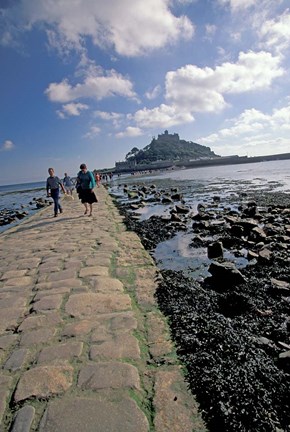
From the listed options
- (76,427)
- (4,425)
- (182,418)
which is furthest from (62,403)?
(182,418)

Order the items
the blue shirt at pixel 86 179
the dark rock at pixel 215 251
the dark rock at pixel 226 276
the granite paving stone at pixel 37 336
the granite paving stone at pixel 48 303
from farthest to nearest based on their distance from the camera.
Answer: the blue shirt at pixel 86 179 < the dark rock at pixel 215 251 < the dark rock at pixel 226 276 < the granite paving stone at pixel 48 303 < the granite paving stone at pixel 37 336

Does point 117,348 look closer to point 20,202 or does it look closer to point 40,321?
point 40,321

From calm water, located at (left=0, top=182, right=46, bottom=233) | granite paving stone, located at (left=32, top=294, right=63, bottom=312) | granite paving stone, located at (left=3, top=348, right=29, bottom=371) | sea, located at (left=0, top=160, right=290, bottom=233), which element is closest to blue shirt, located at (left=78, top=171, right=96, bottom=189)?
sea, located at (left=0, top=160, right=290, bottom=233)

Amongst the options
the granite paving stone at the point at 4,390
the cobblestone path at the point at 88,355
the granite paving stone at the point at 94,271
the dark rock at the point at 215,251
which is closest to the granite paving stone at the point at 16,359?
the cobblestone path at the point at 88,355

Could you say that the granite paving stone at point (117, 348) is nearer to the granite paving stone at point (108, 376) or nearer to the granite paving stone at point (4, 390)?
the granite paving stone at point (108, 376)

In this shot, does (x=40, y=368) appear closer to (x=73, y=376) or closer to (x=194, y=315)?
(x=73, y=376)

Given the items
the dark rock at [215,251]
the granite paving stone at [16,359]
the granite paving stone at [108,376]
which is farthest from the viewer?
the dark rock at [215,251]

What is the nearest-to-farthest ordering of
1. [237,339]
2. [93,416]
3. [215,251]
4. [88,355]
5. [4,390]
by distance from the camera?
1. [93,416]
2. [4,390]
3. [88,355]
4. [237,339]
5. [215,251]

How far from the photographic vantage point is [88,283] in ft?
13.2

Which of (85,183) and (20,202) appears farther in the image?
(20,202)

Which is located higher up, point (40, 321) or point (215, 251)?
point (40, 321)

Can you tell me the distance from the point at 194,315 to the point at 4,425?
201 cm

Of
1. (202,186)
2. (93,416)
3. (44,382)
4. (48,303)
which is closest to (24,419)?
(44,382)

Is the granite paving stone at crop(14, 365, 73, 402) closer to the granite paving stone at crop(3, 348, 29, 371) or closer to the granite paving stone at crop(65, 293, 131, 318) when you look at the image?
the granite paving stone at crop(3, 348, 29, 371)
